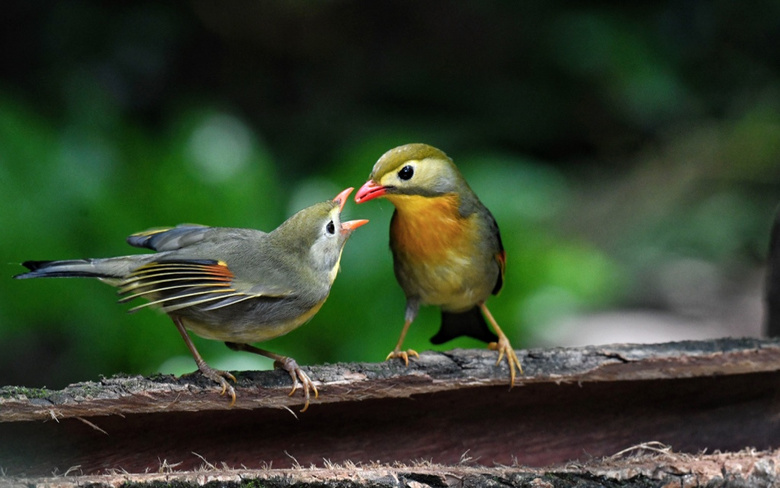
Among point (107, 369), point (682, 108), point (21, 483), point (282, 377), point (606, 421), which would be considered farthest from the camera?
point (682, 108)

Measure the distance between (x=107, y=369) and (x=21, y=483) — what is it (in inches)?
92.7

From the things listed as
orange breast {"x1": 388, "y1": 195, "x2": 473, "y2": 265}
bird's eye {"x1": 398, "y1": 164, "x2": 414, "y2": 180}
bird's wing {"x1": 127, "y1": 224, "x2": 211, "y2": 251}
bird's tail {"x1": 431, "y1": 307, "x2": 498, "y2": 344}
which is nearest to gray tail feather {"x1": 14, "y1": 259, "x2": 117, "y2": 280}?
bird's wing {"x1": 127, "y1": 224, "x2": 211, "y2": 251}

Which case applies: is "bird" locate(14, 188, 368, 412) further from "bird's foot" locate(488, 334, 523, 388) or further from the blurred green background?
the blurred green background

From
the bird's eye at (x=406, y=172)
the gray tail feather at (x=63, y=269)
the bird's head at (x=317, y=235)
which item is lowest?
the gray tail feather at (x=63, y=269)

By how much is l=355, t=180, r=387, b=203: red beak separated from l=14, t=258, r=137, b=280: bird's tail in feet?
2.83

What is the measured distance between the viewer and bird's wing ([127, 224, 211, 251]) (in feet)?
9.75

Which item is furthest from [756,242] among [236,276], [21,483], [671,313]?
[21,483]

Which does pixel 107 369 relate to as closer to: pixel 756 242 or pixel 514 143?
pixel 514 143

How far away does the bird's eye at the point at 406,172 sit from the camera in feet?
11.1

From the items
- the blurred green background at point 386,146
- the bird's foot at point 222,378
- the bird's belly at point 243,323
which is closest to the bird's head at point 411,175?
the bird's belly at point 243,323

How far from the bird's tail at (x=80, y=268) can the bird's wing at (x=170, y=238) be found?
236 mm

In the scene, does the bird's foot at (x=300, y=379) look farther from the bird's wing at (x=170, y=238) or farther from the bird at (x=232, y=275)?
the bird's wing at (x=170, y=238)

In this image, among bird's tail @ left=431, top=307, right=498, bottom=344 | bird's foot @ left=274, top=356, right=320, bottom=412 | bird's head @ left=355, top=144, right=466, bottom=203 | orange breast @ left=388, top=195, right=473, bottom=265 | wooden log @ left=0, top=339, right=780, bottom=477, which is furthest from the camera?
bird's tail @ left=431, top=307, right=498, bottom=344

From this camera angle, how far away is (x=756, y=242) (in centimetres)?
689
